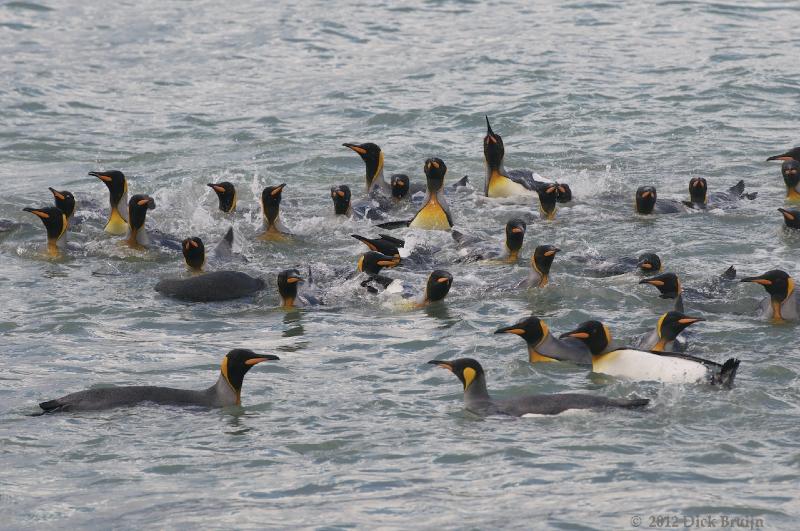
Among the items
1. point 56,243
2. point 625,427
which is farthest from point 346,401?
point 56,243

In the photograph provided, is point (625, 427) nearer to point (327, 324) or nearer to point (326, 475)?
point (326, 475)

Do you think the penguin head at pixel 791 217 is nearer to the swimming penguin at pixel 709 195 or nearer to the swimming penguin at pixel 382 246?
the swimming penguin at pixel 709 195

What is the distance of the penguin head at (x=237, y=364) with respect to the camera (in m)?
8.34

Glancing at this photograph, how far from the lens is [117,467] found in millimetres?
7465

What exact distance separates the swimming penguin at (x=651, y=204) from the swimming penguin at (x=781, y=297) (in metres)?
3.02

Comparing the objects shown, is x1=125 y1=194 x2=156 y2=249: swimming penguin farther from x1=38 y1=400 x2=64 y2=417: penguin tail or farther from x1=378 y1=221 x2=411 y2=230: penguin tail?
x1=38 y1=400 x2=64 y2=417: penguin tail

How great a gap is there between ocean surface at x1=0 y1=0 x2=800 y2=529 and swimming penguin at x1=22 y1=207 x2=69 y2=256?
19 cm

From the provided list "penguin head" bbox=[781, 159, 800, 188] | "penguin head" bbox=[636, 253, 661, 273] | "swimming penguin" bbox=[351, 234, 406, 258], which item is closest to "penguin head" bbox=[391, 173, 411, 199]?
"swimming penguin" bbox=[351, 234, 406, 258]

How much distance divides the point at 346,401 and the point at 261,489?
4.63 ft

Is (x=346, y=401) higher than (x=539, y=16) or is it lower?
lower

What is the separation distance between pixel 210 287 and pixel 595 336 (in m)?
3.26

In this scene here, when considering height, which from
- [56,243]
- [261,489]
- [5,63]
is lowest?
[261,489]

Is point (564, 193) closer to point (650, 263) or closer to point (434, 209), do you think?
point (434, 209)

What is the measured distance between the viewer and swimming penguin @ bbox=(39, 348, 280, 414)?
8.19 m
